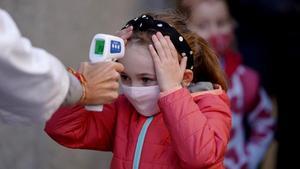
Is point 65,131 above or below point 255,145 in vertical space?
above

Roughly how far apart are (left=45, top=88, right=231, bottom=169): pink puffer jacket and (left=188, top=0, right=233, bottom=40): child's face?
5.45 feet

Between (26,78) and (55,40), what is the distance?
1716 millimetres

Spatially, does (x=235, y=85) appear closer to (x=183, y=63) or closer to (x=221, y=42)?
(x=221, y=42)

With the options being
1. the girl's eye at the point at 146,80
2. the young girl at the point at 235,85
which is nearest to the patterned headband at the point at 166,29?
the girl's eye at the point at 146,80

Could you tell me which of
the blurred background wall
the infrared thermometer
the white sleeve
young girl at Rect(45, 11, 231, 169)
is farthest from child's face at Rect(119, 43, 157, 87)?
the blurred background wall

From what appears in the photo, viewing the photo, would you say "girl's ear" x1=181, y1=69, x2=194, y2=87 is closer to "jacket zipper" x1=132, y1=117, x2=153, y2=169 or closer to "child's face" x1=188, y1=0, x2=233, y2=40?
"jacket zipper" x1=132, y1=117, x2=153, y2=169

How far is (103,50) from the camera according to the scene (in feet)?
7.98

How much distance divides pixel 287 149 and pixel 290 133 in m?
0.11

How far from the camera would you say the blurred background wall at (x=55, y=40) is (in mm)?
3529

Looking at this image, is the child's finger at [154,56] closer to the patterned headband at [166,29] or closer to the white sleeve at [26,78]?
the patterned headband at [166,29]

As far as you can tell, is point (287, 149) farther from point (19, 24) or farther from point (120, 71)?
point (120, 71)

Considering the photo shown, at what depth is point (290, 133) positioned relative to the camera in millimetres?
5336

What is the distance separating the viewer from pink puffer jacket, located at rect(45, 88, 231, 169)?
8.07ft

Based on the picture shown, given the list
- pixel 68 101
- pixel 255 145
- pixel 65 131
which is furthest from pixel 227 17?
pixel 68 101
